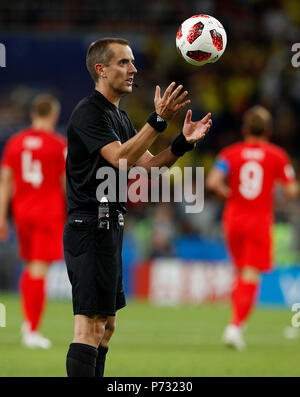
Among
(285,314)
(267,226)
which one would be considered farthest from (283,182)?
(285,314)

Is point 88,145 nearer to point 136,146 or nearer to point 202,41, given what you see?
point 136,146

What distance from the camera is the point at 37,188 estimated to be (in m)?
9.74

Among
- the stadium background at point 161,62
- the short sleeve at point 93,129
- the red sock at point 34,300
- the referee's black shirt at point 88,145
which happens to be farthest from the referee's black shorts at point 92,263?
the stadium background at point 161,62

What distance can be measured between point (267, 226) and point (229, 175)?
2.25ft

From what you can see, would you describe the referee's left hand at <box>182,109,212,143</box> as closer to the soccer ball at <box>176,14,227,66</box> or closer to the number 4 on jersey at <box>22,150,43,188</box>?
the soccer ball at <box>176,14,227,66</box>

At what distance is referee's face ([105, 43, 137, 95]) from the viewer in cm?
575

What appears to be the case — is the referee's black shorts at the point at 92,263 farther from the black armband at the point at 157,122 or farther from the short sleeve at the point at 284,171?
the short sleeve at the point at 284,171

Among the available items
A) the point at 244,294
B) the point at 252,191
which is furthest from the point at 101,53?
the point at 252,191

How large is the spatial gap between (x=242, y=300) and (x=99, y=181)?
427 cm

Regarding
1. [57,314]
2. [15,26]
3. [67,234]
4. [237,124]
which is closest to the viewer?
[67,234]

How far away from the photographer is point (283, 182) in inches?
396

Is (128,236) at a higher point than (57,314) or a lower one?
higher

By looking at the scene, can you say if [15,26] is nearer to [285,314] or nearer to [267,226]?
[285,314]

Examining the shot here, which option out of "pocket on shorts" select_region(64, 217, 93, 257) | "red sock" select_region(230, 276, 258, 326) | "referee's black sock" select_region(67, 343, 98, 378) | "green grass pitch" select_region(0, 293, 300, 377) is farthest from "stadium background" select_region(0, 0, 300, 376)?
"referee's black sock" select_region(67, 343, 98, 378)
